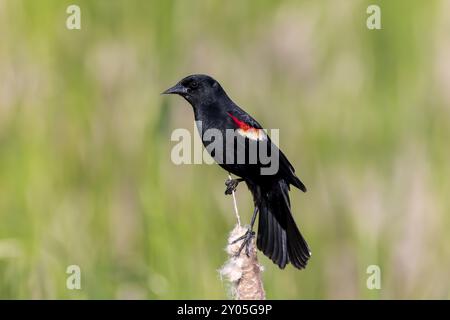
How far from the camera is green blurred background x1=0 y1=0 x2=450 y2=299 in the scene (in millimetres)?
3295

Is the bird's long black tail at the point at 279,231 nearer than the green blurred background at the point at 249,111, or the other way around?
the bird's long black tail at the point at 279,231

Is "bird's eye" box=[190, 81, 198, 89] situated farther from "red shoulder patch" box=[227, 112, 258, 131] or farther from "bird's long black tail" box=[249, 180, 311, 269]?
"bird's long black tail" box=[249, 180, 311, 269]

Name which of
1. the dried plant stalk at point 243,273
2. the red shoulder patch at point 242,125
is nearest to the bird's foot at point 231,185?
the red shoulder patch at point 242,125

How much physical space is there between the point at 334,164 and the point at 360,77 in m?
0.42

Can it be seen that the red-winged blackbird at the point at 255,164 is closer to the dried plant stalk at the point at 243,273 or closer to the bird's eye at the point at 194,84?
the bird's eye at the point at 194,84

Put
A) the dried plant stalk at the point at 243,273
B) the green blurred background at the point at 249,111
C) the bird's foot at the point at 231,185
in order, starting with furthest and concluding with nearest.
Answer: the green blurred background at the point at 249,111
the bird's foot at the point at 231,185
the dried plant stalk at the point at 243,273

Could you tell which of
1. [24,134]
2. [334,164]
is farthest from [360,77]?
[24,134]

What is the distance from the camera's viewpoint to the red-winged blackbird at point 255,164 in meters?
2.51
